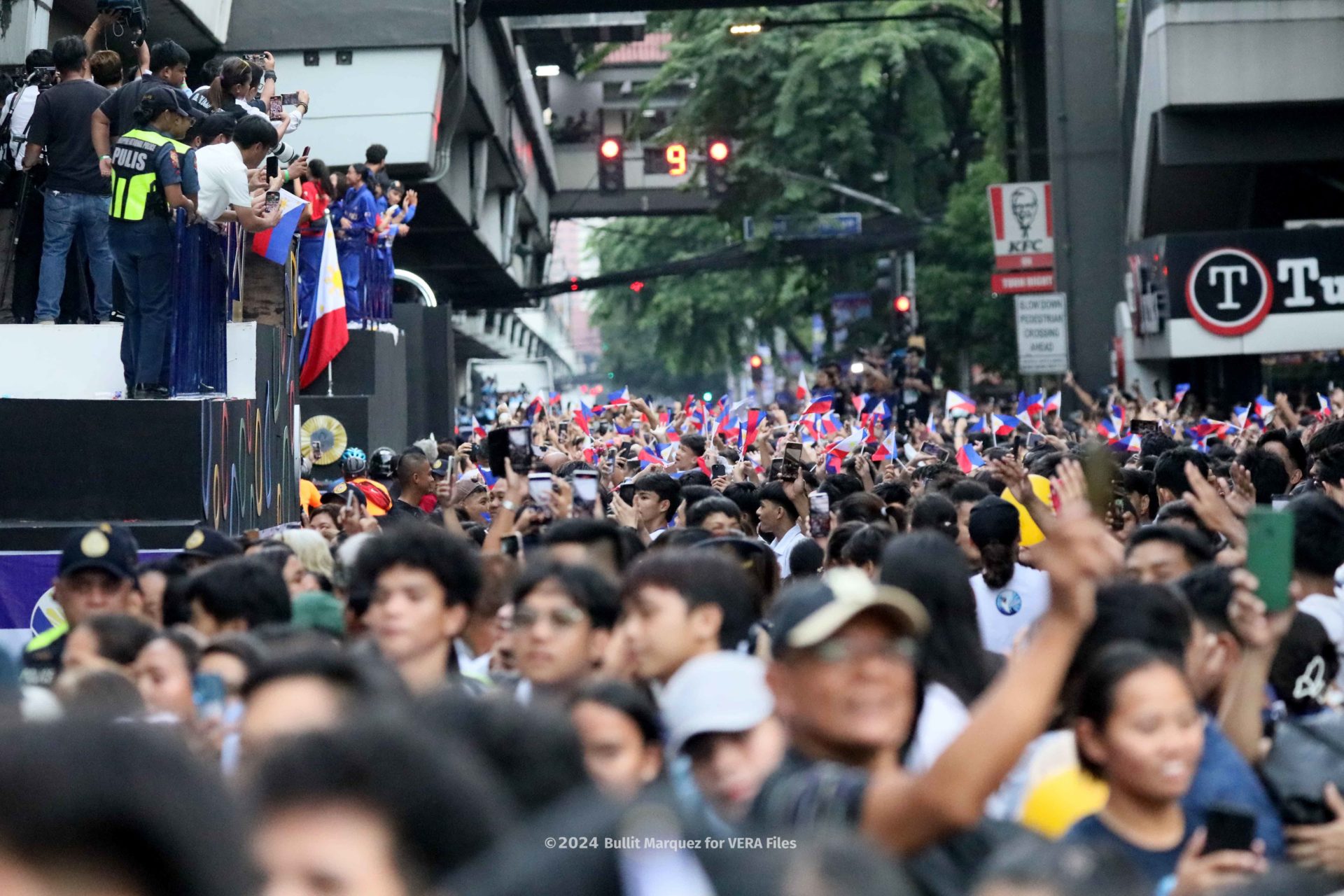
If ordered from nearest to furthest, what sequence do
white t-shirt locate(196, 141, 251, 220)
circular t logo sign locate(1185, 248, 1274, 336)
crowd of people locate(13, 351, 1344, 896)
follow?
crowd of people locate(13, 351, 1344, 896) → white t-shirt locate(196, 141, 251, 220) → circular t logo sign locate(1185, 248, 1274, 336)

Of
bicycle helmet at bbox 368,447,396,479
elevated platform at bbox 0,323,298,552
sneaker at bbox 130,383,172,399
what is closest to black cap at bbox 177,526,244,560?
elevated platform at bbox 0,323,298,552

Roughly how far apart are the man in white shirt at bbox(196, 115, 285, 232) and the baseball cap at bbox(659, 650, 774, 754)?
7526mm

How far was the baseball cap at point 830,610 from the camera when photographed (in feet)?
11.8

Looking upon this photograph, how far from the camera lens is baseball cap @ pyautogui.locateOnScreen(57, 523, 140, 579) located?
22.5 feet

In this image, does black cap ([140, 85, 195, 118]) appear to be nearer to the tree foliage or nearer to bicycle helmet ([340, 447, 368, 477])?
bicycle helmet ([340, 447, 368, 477])

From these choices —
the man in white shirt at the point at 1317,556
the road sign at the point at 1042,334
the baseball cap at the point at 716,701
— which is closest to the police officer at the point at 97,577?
the baseball cap at the point at 716,701

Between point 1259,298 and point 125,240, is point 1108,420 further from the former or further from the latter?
point 125,240

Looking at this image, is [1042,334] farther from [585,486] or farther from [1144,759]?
[1144,759]

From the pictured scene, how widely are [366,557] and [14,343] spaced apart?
7652 millimetres

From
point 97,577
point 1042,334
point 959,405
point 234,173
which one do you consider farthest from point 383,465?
point 1042,334

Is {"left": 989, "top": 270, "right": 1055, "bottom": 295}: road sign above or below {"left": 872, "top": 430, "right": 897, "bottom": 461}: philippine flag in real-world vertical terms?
above

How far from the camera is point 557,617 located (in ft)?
16.9

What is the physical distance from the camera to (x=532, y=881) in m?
2.41

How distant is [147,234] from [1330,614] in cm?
736
